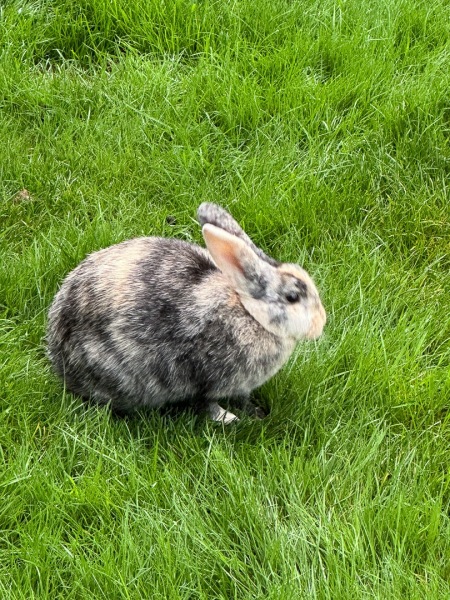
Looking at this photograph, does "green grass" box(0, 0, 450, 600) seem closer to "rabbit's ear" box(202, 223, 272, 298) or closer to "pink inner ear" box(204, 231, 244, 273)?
"rabbit's ear" box(202, 223, 272, 298)

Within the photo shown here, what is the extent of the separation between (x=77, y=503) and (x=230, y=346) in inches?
33.9

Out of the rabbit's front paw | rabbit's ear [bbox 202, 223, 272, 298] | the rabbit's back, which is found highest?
rabbit's ear [bbox 202, 223, 272, 298]

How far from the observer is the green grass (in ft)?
9.44

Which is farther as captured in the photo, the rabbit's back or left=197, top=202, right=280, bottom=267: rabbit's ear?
left=197, top=202, right=280, bottom=267: rabbit's ear

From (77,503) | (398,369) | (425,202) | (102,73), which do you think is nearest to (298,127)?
(425,202)

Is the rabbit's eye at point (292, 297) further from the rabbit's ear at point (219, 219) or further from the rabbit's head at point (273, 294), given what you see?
the rabbit's ear at point (219, 219)

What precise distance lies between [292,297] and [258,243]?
0.92 metres

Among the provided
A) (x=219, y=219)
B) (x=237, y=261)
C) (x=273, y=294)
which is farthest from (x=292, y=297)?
(x=219, y=219)

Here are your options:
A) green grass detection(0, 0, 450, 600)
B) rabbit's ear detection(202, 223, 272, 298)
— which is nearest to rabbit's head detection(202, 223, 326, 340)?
rabbit's ear detection(202, 223, 272, 298)

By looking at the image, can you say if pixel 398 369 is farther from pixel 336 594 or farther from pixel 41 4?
pixel 41 4

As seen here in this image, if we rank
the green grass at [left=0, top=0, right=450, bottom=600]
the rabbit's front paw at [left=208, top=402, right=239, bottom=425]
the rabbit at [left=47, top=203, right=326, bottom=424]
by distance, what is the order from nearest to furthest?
the green grass at [left=0, top=0, right=450, bottom=600]
the rabbit at [left=47, top=203, right=326, bottom=424]
the rabbit's front paw at [left=208, top=402, right=239, bottom=425]

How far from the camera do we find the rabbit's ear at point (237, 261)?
3.18m

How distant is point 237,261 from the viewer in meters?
3.26

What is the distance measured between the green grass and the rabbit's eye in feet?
1.23
